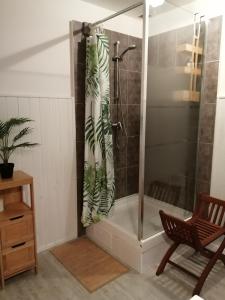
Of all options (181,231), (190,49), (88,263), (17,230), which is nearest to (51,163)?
(17,230)

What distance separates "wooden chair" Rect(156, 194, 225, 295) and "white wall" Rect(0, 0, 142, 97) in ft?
4.94

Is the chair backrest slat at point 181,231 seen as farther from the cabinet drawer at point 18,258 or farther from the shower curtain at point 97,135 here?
the cabinet drawer at point 18,258

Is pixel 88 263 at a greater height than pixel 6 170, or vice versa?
pixel 6 170

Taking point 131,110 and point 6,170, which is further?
point 131,110

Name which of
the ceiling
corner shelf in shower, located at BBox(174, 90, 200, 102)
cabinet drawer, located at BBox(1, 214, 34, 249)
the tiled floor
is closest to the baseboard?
the tiled floor

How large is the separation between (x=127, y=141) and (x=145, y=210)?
3.02ft

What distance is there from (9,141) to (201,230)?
5.82 feet

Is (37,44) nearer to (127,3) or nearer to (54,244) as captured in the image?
(127,3)

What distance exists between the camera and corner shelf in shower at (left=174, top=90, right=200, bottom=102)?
223cm

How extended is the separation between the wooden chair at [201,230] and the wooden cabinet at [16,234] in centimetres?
105

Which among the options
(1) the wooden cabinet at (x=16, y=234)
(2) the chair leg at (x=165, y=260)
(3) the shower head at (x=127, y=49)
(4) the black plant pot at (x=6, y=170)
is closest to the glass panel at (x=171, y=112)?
(2) the chair leg at (x=165, y=260)

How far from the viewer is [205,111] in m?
2.33

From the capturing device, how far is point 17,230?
73.5 inches

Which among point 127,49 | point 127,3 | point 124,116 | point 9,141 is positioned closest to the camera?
point 9,141
